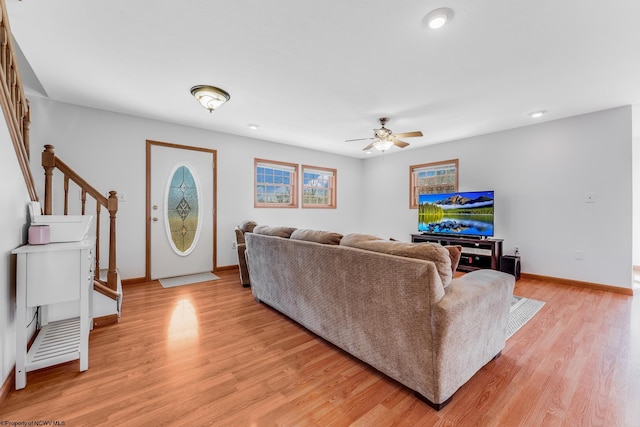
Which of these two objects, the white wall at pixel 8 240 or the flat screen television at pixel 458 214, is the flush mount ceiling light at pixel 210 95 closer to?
the white wall at pixel 8 240

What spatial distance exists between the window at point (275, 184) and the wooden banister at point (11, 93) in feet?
10.5

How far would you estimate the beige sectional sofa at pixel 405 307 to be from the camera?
1.42 m

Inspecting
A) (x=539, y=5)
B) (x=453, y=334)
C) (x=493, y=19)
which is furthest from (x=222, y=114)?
(x=453, y=334)

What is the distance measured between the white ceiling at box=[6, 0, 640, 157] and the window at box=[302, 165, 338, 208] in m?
2.27

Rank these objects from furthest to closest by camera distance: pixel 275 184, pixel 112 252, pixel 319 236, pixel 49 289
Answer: pixel 275 184 < pixel 112 252 < pixel 319 236 < pixel 49 289

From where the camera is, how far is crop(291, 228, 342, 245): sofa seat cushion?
2100 mm

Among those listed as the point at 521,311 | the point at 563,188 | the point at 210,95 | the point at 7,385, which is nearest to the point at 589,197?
the point at 563,188

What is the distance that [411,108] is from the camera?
3539 mm

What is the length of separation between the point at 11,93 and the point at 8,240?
1028 mm

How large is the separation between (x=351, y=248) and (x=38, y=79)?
11.9ft

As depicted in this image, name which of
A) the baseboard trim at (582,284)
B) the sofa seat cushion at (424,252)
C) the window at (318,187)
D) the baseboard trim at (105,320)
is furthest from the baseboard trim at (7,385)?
the baseboard trim at (582,284)

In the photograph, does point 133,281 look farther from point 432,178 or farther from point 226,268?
point 432,178

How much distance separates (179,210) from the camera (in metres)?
4.22

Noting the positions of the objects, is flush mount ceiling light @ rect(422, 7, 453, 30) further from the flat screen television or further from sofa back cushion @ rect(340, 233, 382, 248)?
the flat screen television
